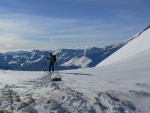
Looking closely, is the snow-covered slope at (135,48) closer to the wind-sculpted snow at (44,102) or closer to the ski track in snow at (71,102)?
the ski track in snow at (71,102)

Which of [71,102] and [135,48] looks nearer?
[71,102]

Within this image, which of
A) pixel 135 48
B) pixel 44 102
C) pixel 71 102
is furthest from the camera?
pixel 135 48

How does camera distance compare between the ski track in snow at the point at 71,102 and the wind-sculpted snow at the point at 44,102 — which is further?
the ski track in snow at the point at 71,102

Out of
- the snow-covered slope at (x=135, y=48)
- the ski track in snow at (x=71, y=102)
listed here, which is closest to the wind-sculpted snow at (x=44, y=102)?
the ski track in snow at (x=71, y=102)

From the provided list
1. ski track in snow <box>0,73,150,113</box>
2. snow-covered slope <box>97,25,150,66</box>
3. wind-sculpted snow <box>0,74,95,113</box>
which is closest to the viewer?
wind-sculpted snow <box>0,74,95,113</box>

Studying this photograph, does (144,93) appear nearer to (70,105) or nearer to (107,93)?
(107,93)

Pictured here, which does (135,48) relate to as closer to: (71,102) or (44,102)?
(71,102)

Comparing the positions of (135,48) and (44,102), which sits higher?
(135,48)

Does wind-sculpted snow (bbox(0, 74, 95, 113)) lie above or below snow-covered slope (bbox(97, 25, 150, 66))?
below

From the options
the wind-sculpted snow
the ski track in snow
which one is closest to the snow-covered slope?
the ski track in snow

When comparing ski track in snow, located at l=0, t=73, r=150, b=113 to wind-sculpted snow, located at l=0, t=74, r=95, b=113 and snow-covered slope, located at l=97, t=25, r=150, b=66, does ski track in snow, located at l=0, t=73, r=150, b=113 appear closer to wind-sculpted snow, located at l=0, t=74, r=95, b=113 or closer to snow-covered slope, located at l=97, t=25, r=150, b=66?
wind-sculpted snow, located at l=0, t=74, r=95, b=113

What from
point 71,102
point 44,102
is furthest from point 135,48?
point 44,102

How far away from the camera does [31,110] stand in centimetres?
1431

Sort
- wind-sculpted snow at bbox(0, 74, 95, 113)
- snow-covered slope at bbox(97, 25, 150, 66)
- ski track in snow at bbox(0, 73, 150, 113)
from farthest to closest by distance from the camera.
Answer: snow-covered slope at bbox(97, 25, 150, 66) < ski track in snow at bbox(0, 73, 150, 113) < wind-sculpted snow at bbox(0, 74, 95, 113)
